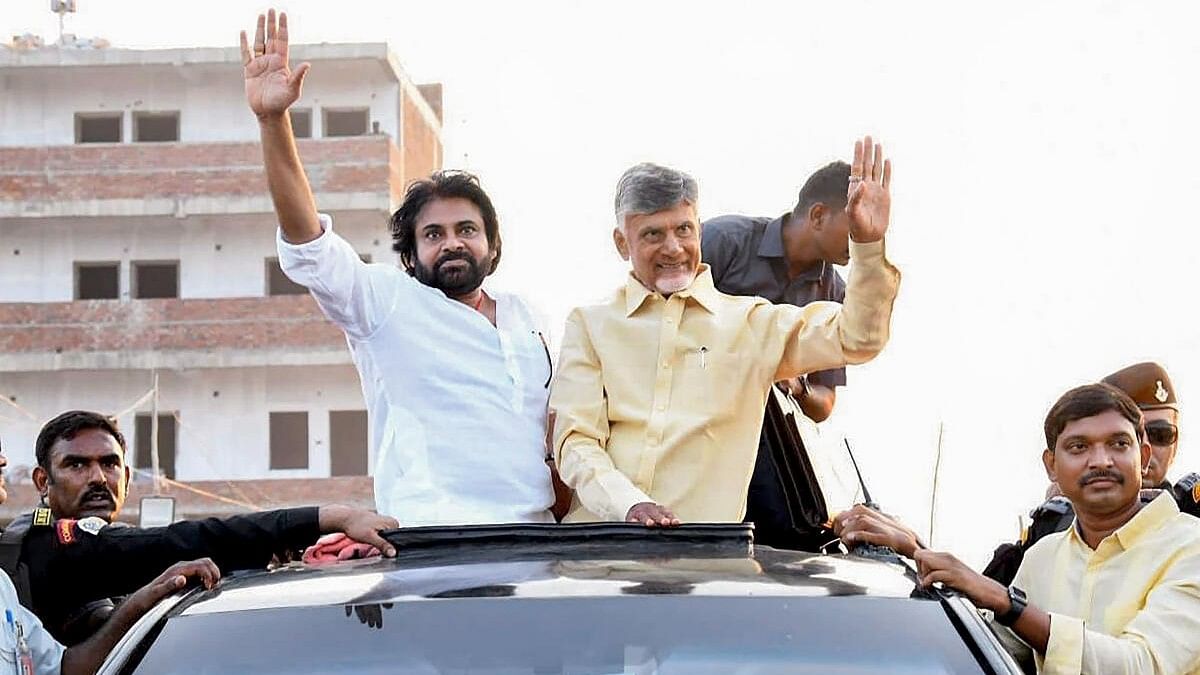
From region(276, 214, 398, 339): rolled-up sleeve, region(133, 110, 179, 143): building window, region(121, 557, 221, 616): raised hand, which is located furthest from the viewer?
region(133, 110, 179, 143): building window

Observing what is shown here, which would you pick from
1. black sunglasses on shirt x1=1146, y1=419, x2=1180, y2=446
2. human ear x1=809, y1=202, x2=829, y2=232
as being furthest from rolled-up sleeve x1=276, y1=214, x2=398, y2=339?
black sunglasses on shirt x1=1146, y1=419, x2=1180, y2=446

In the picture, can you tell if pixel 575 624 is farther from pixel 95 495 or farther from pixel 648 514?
pixel 95 495

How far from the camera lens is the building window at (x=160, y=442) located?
137 feet

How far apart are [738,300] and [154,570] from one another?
1.56 m

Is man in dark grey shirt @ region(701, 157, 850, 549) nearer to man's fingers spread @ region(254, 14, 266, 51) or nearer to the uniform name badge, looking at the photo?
man's fingers spread @ region(254, 14, 266, 51)

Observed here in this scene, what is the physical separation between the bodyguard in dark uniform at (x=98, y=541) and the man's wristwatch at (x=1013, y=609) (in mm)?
1153

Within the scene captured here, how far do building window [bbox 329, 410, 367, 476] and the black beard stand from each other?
36500 mm

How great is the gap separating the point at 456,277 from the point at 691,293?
58cm

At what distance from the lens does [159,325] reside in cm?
4116

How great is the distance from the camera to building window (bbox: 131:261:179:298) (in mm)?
42094

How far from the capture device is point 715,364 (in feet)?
16.8

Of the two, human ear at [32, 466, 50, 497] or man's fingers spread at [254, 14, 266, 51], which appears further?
human ear at [32, 466, 50, 497]

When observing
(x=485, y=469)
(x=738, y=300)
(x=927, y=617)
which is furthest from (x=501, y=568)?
(x=738, y=300)

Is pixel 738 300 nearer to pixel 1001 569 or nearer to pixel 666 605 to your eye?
pixel 1001 569
